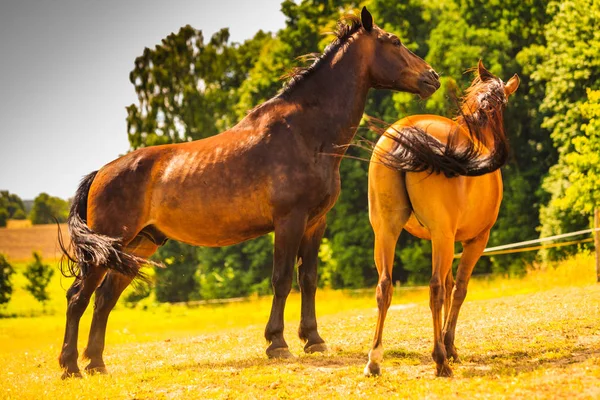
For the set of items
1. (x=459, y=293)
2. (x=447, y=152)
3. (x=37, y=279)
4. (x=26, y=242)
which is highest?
(x=26, y=242)

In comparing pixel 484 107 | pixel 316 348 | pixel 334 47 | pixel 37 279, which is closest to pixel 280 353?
pixel 316 348

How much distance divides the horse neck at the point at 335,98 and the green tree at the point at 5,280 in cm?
2917

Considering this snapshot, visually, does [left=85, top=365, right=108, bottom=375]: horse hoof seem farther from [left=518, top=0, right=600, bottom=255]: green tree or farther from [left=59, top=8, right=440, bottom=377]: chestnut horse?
[left=518, top=0, right=600, bottom=255]: green tree

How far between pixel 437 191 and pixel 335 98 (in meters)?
2.77

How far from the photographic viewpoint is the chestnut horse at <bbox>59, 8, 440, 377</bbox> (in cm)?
1025

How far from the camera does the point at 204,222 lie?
10695mm

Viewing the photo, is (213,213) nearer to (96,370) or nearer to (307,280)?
(307,280)

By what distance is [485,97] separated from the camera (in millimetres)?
9414

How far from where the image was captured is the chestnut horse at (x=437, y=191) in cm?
836

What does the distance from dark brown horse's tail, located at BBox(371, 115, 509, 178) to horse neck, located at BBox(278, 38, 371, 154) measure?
197cm

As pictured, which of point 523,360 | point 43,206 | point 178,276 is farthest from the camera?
point 43,206

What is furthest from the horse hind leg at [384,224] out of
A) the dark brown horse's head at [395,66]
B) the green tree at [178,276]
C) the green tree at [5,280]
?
the green tree at [178,276]

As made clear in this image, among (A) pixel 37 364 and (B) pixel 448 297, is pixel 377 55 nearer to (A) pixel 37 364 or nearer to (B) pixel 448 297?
(B) pixel 448 297

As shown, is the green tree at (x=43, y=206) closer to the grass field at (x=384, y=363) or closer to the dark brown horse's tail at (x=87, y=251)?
the grass field at (x=384, y=363)
